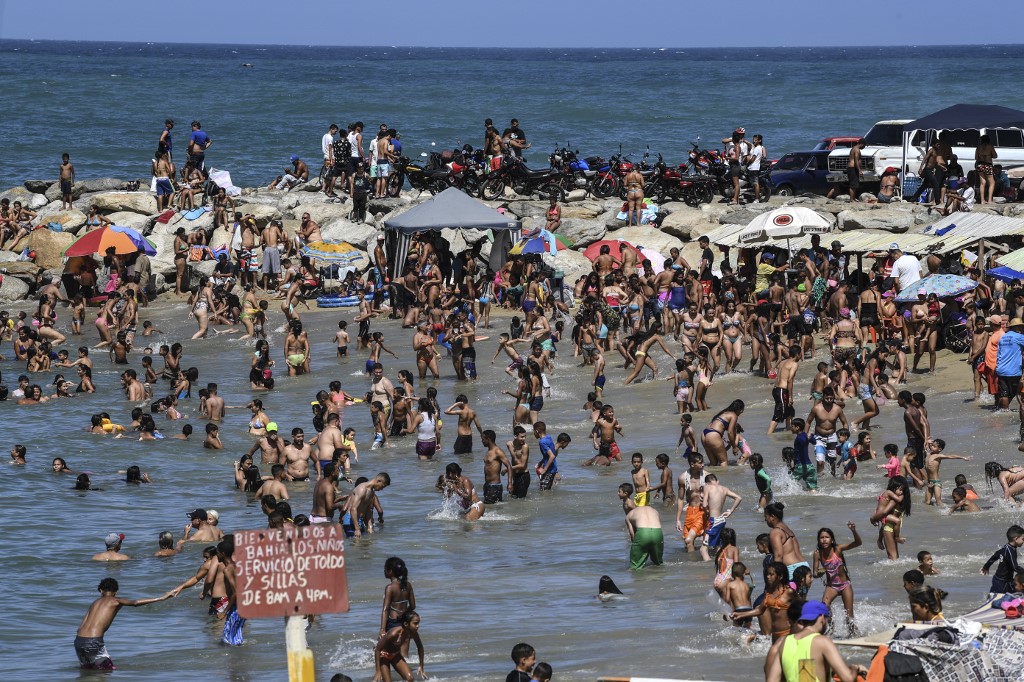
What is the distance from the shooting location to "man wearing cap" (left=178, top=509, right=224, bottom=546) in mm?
16562

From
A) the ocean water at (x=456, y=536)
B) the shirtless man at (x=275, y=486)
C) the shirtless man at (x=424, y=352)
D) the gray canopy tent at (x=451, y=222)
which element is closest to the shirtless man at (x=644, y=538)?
the ocean water at (x=456, y=536)

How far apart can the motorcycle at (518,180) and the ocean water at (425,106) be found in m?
20.0

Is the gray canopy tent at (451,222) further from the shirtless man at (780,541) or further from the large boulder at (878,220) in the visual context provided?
the shirtless man at (780,541)

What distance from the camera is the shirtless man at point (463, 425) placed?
65.1 ft

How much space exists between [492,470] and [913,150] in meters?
17.5

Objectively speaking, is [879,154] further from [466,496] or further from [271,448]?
[466,496]

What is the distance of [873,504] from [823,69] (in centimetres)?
14548

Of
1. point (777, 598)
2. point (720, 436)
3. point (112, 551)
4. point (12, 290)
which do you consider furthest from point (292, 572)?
point (12, 290)

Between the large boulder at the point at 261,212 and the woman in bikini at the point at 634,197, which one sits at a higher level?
the woman in bikini at the point at 634,197

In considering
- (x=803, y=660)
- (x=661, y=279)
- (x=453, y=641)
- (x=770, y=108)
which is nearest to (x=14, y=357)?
(x=661, y=279)

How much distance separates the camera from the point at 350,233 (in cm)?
3216

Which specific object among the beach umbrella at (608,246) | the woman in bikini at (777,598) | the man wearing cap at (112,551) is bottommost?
the man wearing cap at (112,551)

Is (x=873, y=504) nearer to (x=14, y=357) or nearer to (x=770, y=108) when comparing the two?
(x=14, y=357)

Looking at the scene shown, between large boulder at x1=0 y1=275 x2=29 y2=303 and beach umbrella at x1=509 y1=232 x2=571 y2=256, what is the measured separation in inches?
434
